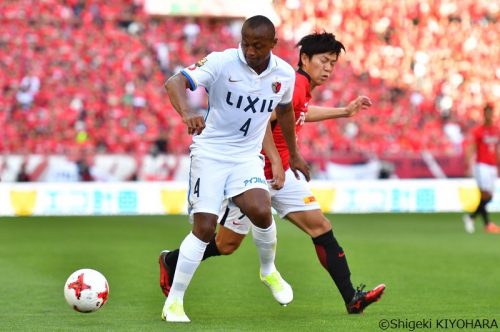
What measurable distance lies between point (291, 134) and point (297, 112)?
1.46 feet

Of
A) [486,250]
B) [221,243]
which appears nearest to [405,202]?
[486,250]

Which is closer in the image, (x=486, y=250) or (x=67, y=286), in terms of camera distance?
(x=67, y=286)

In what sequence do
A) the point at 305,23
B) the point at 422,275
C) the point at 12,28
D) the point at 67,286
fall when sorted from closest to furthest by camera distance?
the point at 67,286 → the point at 422,275 → the point at 12,28 → the point at 305,23

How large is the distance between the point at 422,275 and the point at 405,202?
14113mm

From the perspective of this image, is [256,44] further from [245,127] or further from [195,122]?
[195,122]

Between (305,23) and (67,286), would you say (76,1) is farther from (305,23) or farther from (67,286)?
(67,286)

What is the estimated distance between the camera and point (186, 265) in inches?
297

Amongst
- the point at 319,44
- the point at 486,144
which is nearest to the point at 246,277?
the point at 319,44

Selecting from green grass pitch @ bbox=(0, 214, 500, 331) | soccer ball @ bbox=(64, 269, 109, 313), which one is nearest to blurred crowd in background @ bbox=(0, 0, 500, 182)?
green grass pitch @ bbox=(0, 214, 500, 331)

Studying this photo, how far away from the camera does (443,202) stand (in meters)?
25.7

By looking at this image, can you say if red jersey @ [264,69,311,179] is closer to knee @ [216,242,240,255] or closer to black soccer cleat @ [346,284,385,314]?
knee @ [216,242,240,255]

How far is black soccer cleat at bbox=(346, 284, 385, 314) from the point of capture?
312 inches

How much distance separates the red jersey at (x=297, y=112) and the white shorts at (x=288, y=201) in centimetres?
15

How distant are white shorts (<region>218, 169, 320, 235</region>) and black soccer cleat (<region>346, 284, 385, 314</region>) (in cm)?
82
